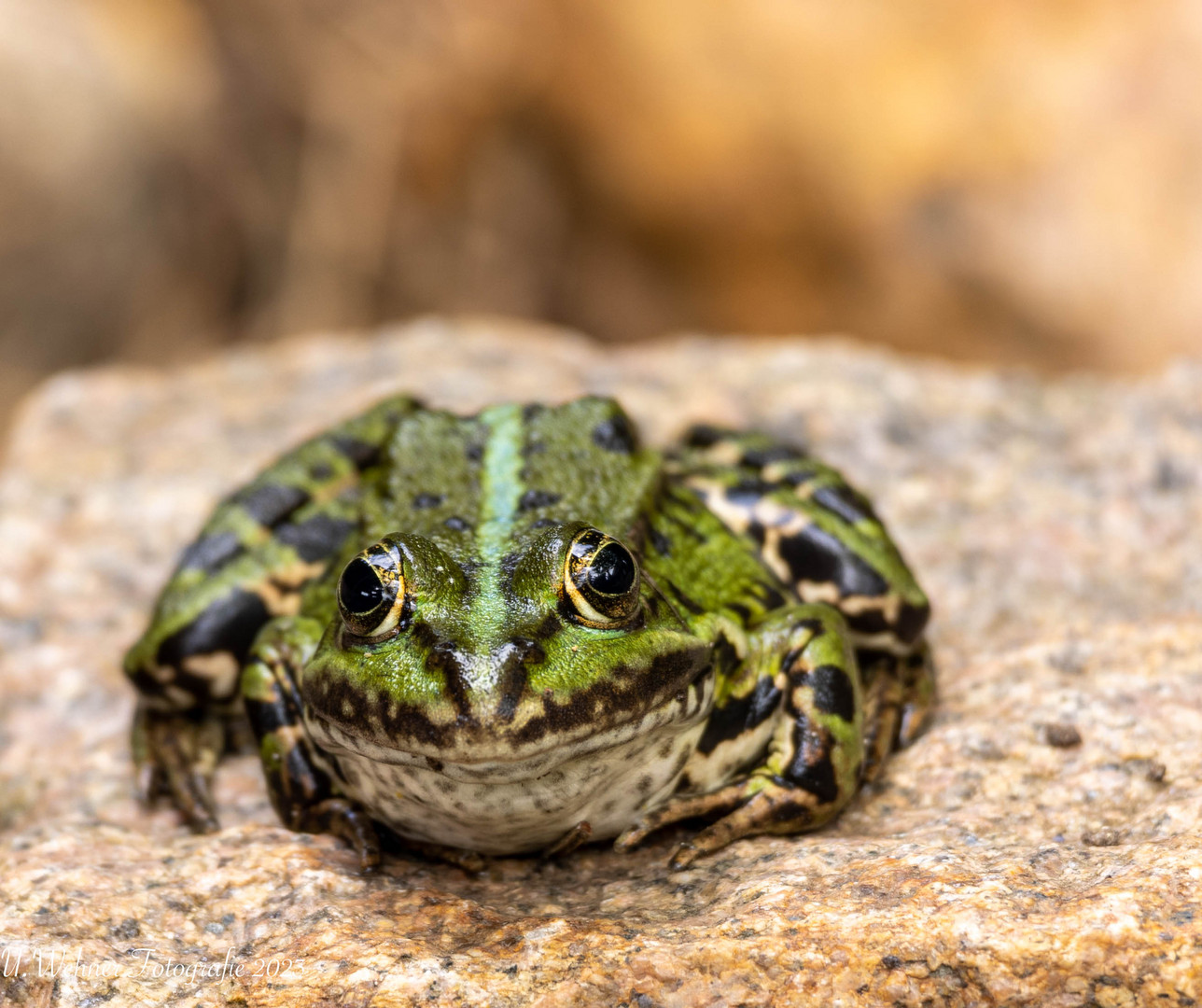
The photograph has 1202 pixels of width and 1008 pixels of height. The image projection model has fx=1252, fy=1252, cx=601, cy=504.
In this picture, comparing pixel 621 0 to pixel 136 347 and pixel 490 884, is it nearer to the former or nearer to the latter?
pixel 136 347

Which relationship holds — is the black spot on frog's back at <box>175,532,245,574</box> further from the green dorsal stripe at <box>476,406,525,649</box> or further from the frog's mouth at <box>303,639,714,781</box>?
the frog's mouth at <box>303,639,714,781</box>

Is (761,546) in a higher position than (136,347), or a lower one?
lower

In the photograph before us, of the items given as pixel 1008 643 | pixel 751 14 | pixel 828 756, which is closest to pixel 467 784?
pixel 828 756

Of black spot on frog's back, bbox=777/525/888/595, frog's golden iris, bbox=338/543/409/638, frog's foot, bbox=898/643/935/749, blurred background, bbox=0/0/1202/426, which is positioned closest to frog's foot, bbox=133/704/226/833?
frog's golden iris, bbox=338/543/409/638

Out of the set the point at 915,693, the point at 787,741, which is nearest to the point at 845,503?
the point at 915,693

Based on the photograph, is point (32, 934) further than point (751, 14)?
No

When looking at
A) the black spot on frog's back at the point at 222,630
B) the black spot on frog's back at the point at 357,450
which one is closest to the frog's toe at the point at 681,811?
the black spot on frog's back at the point at 222,630

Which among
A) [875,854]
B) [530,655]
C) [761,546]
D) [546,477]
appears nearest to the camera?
[530,655]
